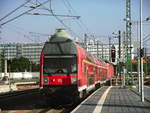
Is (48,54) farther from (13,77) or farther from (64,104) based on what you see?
(13,77)

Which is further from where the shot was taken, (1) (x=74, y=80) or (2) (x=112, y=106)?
(1) (x=74, y=80)

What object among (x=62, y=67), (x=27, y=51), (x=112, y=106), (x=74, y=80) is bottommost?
(x=112, y=106)

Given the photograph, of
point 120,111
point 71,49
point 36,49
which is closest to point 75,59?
point 71,49

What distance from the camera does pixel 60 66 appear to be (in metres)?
16.5

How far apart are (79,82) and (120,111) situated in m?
4.05

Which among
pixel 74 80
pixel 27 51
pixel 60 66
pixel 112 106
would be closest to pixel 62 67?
pixel 60 66

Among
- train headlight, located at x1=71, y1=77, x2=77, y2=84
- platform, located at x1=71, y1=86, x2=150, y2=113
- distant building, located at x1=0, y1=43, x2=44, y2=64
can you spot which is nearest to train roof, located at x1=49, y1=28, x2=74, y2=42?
train headlight, located at x1=71, y1=77, x2=77, y2=84

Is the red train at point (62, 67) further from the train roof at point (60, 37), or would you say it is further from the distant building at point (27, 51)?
the distant building at point (27, 51)

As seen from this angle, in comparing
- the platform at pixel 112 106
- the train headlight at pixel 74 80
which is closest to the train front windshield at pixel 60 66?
the train headlight at pixel 74 80

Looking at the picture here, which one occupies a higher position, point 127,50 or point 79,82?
point 127,50

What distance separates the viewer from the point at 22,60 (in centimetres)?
12188

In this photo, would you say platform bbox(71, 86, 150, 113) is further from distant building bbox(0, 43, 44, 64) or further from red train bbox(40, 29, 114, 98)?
distant building bbox(0, 43, 44, 64)

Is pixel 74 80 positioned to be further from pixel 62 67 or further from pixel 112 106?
pixel 112 106

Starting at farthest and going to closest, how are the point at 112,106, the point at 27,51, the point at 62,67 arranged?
the point at 27,51, the point at 62,67, the point at 112,106
